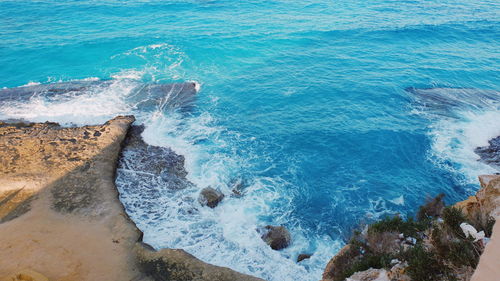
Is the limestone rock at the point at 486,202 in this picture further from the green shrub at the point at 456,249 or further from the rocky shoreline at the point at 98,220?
the green shrub at the point at 456,249

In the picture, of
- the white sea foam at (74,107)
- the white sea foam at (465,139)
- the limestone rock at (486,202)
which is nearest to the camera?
the limestone rock at (486,202)

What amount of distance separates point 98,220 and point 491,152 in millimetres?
24396

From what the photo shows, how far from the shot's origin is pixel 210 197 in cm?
1889

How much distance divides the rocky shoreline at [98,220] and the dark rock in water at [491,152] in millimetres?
111

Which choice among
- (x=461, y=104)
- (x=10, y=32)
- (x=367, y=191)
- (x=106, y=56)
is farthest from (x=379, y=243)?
(x=10, y=32)

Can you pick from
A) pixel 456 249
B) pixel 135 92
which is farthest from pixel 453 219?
pixel 135 92

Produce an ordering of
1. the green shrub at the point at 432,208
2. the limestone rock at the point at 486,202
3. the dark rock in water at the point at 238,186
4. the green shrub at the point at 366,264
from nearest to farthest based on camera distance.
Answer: the limestone rock at the point at 486,202 < the green shrub at the point at 366,264 < the green shrub at the point at 432,208 < the dark rock in water at the point at 238,186

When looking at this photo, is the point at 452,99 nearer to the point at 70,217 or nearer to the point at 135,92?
the point at 135,92

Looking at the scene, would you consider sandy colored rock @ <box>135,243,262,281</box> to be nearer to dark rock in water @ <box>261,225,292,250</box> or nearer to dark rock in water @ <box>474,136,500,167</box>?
dark rock in water @ <box>261,225,292,250</box>

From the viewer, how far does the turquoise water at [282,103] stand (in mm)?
18266

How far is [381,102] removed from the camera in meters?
28.5

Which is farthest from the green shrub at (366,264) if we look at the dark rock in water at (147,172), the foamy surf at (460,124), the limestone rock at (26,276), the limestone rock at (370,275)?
the foamy surf at (460,124)

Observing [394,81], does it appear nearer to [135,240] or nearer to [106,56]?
[135,240]

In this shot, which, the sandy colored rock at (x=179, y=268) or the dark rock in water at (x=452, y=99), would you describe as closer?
the sandy colored rock at (x=179, y=268)
